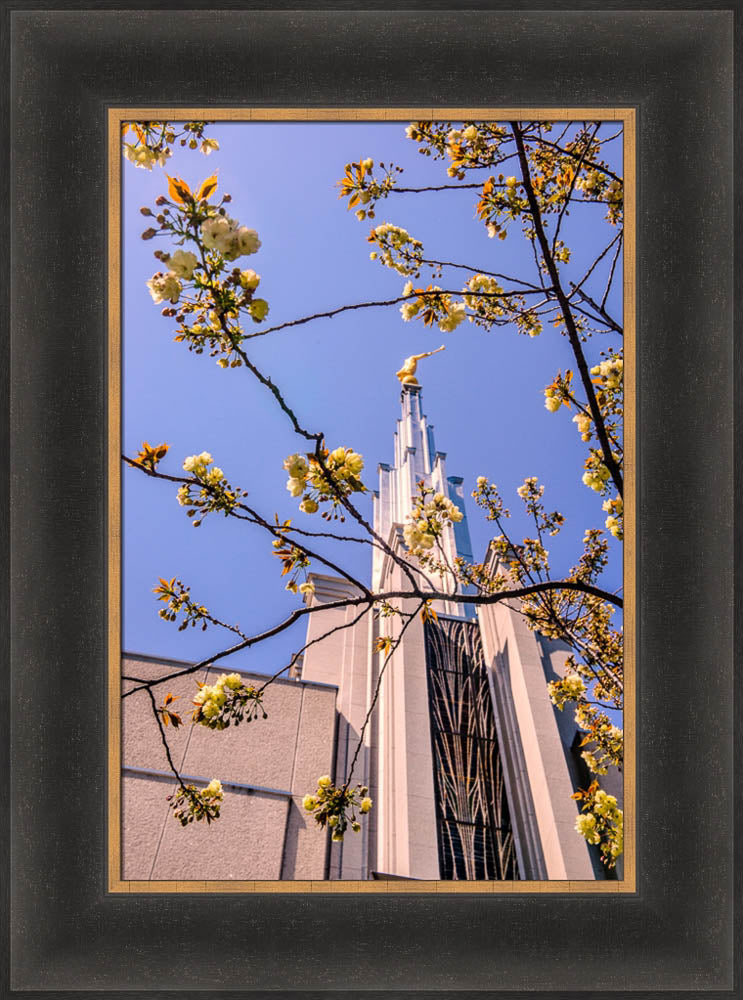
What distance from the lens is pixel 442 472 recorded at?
142cm

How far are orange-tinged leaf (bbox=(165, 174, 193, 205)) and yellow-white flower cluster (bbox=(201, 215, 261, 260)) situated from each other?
0.07m

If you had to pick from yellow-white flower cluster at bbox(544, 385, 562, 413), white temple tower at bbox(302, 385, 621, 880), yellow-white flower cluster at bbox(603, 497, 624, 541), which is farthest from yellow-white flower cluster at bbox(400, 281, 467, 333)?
yellow-white flower cluster at bbox(603, 497, 624, 541)

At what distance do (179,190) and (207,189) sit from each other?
0.21 ft

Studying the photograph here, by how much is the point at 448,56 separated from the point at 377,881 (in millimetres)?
2086

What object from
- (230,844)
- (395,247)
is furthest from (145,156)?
(230,844)

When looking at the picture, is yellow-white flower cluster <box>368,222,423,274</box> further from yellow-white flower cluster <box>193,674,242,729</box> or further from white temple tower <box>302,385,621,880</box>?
yellow-white flower cluster <box>193,674,242,729</box>

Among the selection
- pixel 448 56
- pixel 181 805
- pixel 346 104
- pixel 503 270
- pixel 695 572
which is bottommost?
pixel 181 805

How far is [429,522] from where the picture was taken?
1.47 m

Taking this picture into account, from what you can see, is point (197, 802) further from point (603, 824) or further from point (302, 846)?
point (603, 824)

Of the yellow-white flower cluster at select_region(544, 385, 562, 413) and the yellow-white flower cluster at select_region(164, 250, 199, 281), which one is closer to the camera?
the yellow-white flower cluster at select_region(164, 250, 199, 281)

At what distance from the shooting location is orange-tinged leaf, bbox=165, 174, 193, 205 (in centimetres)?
123

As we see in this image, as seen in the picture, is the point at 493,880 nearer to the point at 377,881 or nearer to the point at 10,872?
the point at 377,881

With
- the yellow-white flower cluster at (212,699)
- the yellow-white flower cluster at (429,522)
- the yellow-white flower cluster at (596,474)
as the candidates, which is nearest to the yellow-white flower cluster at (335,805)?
the yellow-white flower cluster at (212,699)

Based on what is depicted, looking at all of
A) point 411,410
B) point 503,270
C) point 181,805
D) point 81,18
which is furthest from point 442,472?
point 81,18
